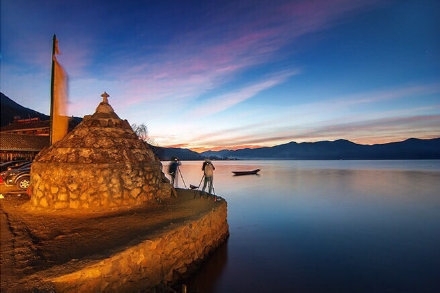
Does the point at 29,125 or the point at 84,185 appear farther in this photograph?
the point at 29,125

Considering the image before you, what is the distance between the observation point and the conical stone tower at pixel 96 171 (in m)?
10.4

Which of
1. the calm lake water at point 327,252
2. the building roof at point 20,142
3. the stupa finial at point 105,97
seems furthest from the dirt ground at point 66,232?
the building roof at point 20,142

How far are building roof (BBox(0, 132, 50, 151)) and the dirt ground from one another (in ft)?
76.1

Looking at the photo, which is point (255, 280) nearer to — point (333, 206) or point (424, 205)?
point (333, 206)

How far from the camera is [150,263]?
6.91 m

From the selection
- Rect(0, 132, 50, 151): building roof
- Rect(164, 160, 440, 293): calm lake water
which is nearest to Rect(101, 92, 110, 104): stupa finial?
Rect(164, 160, 440, 293): calm lake water

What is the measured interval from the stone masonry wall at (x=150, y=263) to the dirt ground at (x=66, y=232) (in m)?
0.30

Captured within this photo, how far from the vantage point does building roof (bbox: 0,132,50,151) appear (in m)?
30.3

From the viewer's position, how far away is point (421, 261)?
11.0 metres

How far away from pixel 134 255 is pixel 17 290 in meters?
2.37

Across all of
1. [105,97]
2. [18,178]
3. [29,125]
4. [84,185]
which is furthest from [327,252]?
[29,125]

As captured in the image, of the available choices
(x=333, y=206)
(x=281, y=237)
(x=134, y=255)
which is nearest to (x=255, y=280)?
(x=134, y=255)

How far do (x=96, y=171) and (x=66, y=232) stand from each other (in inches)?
129

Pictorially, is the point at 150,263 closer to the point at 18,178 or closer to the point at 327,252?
the point at 327,252
